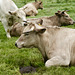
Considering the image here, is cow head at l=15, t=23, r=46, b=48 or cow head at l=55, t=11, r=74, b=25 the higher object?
cow head at l=15, t=23, r=46, b=48

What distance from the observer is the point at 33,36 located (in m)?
5.41

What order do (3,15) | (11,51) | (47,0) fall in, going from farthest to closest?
(47,0), (3,15), (11,51)

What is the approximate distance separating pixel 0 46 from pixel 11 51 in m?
1.04

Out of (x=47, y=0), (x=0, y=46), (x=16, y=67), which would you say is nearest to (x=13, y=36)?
(x=0, y=46)

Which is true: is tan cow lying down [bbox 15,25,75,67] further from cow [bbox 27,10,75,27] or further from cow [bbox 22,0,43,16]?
cow [bbox 22,0,43,16]

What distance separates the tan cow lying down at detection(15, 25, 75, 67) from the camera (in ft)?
16.7

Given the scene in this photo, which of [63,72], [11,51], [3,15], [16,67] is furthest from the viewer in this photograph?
[3,15]

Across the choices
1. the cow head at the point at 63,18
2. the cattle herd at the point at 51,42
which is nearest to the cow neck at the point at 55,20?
the cow head at the point at 63,18

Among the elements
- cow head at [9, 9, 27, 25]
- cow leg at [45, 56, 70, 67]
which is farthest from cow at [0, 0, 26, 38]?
cow leg at [45, 56, 70, 67]

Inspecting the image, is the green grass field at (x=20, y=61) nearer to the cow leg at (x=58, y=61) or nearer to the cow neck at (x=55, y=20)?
the cow leg at (x=58, y=61)

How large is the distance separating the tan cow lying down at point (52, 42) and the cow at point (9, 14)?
13.7 feet

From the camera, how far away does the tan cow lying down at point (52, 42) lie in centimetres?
509

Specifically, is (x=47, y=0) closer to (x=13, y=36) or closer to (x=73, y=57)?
(x=13, y=36)

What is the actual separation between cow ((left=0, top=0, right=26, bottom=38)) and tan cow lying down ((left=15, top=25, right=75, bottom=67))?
4.18 m
